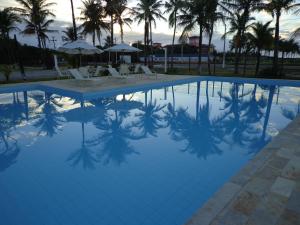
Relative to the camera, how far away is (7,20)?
23875 mm

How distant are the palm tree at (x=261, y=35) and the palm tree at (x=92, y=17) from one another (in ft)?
49.3

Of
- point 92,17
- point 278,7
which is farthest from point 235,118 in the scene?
point 92,17

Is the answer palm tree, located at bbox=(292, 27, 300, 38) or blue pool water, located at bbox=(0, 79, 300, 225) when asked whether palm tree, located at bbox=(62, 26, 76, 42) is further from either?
palm tree, located at bbox=(292, 27, 300, 38)

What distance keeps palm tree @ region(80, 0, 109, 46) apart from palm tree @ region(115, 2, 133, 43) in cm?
233

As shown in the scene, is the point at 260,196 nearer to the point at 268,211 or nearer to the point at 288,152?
the point at 268,211

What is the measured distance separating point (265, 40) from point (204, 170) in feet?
59.3

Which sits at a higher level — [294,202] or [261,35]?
[261,35]

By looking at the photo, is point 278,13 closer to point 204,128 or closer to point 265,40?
point 265,40

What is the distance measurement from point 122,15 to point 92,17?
3810 mm

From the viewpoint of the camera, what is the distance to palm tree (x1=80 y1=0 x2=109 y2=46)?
78.5 ft

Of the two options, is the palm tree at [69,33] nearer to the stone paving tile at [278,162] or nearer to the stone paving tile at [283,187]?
the stone paving tile at [278,162]

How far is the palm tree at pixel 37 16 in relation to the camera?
2414 cm

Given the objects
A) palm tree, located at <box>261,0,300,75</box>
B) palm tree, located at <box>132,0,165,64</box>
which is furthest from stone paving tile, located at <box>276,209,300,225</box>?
palm tree, located at <box>132,0,165,64</box>

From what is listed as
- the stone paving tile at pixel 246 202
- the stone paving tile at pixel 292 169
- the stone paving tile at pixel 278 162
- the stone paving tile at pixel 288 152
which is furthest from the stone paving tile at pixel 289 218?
the stone paving tile at pixel 288 152
